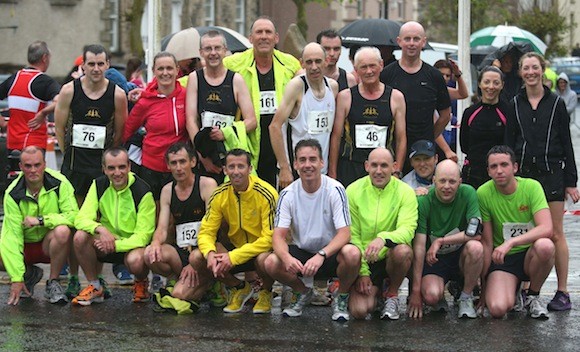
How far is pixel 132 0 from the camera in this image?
158 feet

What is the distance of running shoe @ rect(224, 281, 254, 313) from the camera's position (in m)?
10.6

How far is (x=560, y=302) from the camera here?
34.7 feet

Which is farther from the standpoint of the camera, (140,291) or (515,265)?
(140,291)

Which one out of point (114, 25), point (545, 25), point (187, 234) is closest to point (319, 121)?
point (187, 234)

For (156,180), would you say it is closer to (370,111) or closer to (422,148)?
(370,111)

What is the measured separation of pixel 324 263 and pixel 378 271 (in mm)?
436

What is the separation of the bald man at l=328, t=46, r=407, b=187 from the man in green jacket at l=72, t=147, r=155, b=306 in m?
1.60

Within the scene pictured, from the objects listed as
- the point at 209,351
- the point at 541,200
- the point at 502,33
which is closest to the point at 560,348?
the point at 541,200

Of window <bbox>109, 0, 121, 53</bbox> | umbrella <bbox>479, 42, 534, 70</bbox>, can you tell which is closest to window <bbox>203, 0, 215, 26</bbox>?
window <bbox>109, 0, 121, 53</bbox>

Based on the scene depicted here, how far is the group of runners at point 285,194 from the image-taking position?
33.9 feet

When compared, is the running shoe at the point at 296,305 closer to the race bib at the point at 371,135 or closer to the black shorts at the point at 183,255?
the black shorts at the point at 183,255

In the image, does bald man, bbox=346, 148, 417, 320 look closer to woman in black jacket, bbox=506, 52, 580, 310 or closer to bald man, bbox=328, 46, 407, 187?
bald man, bbox=328, 46, 407, 187

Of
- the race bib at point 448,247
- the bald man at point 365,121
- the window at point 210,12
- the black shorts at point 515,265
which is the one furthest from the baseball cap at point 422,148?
the window at point 210,12

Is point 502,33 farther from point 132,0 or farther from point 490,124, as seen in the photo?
point 490,124
